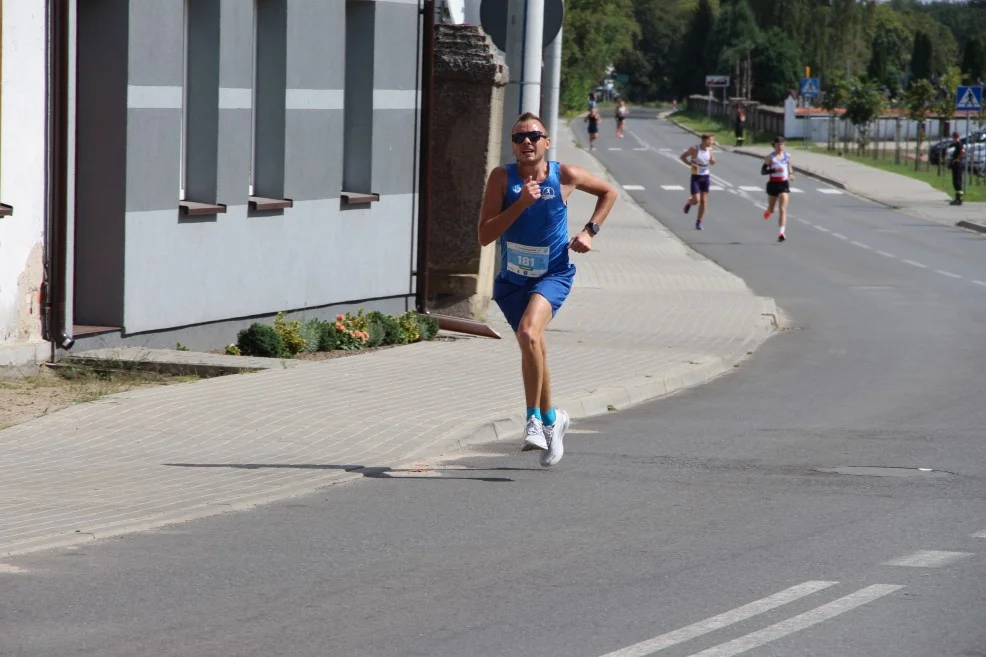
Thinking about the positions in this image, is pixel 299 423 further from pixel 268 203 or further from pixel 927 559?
pixel 268 203

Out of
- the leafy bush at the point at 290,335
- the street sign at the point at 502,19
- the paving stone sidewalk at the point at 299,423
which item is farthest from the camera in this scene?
the street sign at the point at 502,19

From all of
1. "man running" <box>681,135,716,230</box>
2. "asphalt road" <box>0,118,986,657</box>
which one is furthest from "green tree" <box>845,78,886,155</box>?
"asphalt road" <box>0,118,986,657</box>

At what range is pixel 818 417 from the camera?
1137 centimetres

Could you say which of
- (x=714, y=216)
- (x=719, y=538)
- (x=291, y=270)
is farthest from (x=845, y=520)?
(x=714, y=216)

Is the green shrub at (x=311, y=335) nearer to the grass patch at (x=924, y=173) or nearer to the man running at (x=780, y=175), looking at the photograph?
the man running at (x=780, y=175)

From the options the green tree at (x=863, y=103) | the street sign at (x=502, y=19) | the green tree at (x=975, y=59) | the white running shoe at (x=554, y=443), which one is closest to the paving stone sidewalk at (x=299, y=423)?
the white running shoe at (x=554, y=443)

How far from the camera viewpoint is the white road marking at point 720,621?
211 inches

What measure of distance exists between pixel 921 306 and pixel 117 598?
53.0 ft

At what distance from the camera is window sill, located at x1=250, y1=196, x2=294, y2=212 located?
1420cm

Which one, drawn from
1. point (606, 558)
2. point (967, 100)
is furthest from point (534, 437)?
point (967, 100)

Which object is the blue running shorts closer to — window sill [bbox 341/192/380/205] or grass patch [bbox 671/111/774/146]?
window sill [bbox 341/192/380/205]

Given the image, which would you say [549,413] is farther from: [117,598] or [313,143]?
[313,143]

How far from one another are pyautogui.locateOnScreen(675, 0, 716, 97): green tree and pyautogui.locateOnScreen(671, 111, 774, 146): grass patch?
637 inches

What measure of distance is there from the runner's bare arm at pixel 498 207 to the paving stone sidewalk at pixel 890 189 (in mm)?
30673
